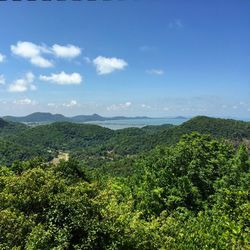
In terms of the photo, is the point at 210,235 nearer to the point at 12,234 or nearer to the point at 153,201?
the point at 12,234

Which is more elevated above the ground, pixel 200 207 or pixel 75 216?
pixel 75 216

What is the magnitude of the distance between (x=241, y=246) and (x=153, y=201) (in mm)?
19873

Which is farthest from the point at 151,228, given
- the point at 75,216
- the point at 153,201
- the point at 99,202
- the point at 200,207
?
the point at 200,207

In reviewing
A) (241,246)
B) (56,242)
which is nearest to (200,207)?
(241,246)

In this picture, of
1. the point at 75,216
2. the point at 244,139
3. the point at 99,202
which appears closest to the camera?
the point at 75,216

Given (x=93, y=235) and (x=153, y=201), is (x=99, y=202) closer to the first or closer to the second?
(x=93, y=235)

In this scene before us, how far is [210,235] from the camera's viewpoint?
21.2 metres

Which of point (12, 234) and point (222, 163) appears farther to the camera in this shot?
point (222, 163)

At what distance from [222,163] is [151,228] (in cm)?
2694

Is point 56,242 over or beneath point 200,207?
over

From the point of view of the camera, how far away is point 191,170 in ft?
138

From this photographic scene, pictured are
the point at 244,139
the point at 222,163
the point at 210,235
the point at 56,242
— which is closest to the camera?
the point at 56,242

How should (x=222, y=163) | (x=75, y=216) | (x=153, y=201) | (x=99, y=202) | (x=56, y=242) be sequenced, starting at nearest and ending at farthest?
(x=56, y=242) < (x=75, y=216) < (x=99, y=202) < (x=153, y=201) < (x=222, y=163)

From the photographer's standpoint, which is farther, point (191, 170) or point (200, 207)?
point (191, 170)
